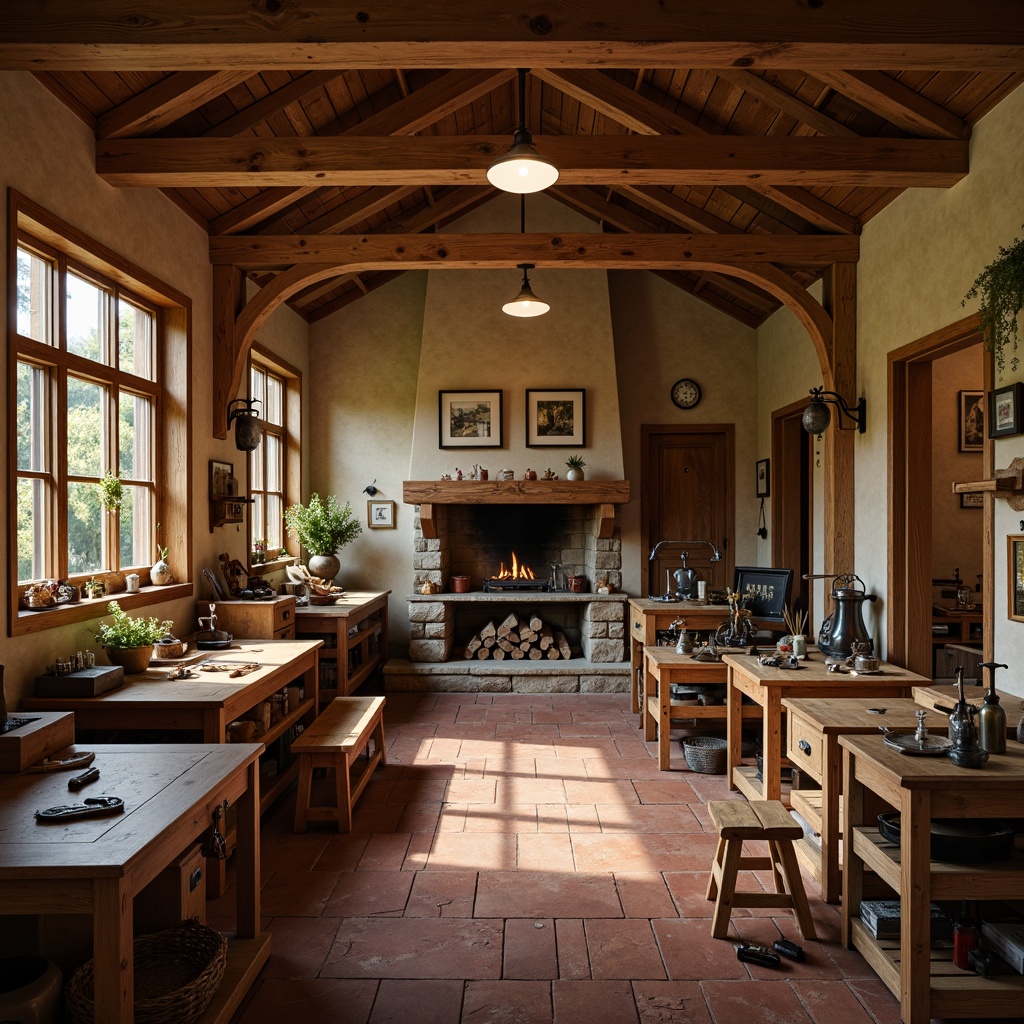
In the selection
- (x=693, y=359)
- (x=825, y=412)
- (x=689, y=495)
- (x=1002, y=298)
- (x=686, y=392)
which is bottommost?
(x=689, y=495)

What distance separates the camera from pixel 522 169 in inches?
137

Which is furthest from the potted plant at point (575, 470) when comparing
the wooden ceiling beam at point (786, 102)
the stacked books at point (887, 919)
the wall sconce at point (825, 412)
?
the stacked books at point (887, 919)

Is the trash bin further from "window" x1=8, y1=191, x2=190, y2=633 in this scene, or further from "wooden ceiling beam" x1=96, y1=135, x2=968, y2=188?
"wooden ceiling beam" x1=96, y1=135, x2=968, y2=188

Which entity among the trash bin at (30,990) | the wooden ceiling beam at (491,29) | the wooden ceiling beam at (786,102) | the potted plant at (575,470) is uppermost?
the wooden ceiling beam at (786,102)

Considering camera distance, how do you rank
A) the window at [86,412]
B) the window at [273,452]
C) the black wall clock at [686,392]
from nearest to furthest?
the window at [86,412] < the window at [273,452] < the black wall clock at [686,392]

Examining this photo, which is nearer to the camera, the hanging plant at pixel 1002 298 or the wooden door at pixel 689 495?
the hanging plant at pixel 1002 298

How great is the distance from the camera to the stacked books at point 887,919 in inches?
106

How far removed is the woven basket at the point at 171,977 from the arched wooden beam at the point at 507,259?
150 inches

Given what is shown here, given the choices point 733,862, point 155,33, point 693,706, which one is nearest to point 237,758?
point 733,862

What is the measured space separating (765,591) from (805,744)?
2.94 meters

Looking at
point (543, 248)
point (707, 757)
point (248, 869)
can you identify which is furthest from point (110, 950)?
point (543, 248)

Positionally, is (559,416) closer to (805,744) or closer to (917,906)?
(805,744)

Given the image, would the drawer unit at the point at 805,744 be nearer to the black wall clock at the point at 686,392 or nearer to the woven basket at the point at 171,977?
the woven basket at the point at 171,977

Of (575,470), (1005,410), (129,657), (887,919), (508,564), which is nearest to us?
(887,919)
